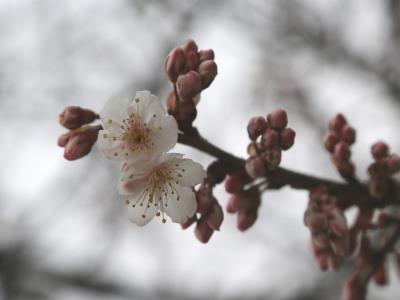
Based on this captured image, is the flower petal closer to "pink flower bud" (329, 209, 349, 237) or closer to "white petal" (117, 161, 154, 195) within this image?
"white petal" (117, 161, 154, 195)

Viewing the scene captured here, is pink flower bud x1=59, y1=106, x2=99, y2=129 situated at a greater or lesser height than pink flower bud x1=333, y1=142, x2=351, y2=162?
lesser

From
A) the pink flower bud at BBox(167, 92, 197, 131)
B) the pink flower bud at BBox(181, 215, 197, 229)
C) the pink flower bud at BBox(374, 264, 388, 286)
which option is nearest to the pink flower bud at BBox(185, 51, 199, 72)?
the pink flower bud at BBox(167, 92, 197, 131)

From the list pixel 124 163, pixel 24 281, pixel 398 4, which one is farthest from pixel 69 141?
pixel 398 4

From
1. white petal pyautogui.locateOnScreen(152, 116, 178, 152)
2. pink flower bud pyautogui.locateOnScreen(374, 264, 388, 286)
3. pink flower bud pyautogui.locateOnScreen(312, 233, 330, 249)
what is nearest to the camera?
white petal pyautogui.locateOnScreen(152, 116, 178, 152)

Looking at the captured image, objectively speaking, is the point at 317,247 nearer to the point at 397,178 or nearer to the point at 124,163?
the point at 397,178

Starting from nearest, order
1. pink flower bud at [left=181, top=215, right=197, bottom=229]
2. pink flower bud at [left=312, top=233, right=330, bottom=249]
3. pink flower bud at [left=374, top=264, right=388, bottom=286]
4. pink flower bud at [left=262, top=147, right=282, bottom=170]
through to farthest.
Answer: pink flower bud at [left=262, top=147, right=282, bottom=170], pink flower bud at [left=181, top=215, right=197, bottom=229], pink flower bud at [left=312, top=233, right=330, bottom=249], pink flower bud at [left=374, top=264, right=388, bottom=286]

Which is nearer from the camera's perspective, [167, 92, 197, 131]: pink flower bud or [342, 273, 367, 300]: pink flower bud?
[167, 92, 197, 131]: pink flower bud

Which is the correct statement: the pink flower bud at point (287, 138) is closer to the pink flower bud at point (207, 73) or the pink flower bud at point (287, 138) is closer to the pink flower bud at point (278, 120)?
the pink flower bud at point (278, 120)

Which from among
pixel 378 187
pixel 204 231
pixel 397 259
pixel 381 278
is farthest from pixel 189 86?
pixel 381 278
